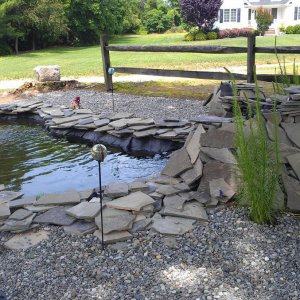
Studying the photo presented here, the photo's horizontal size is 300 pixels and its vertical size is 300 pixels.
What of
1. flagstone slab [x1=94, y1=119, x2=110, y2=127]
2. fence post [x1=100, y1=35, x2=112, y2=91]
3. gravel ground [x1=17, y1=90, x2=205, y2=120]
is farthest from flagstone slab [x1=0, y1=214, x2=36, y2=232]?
fence post [x1=100, y1=35, x2=112, y2=91]

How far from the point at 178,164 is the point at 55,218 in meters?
1.49

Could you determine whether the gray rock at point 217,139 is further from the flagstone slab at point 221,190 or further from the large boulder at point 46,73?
the large boulder at point 46,73

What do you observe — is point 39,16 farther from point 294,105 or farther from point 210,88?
point 294,105

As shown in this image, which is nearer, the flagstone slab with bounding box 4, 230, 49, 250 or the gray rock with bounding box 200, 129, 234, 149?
the flagstone slab with bounding box 4, 230, 49, 250

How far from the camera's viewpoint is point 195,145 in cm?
457

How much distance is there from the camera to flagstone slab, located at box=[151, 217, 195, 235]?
134 inches

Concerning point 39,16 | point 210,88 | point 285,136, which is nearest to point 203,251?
point 285,136

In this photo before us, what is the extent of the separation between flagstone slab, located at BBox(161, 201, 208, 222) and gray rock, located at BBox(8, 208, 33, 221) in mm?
1184

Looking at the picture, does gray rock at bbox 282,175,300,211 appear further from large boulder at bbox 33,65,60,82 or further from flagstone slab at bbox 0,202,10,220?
large boulder at bbox 33,65,60,82

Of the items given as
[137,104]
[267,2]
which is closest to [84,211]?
[137,104]

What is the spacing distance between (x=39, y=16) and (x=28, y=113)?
64.8 feet

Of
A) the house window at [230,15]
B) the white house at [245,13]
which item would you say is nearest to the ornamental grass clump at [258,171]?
the white house at [245,13]

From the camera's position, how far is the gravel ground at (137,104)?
7.71m

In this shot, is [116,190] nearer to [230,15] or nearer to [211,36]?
[211,36]
